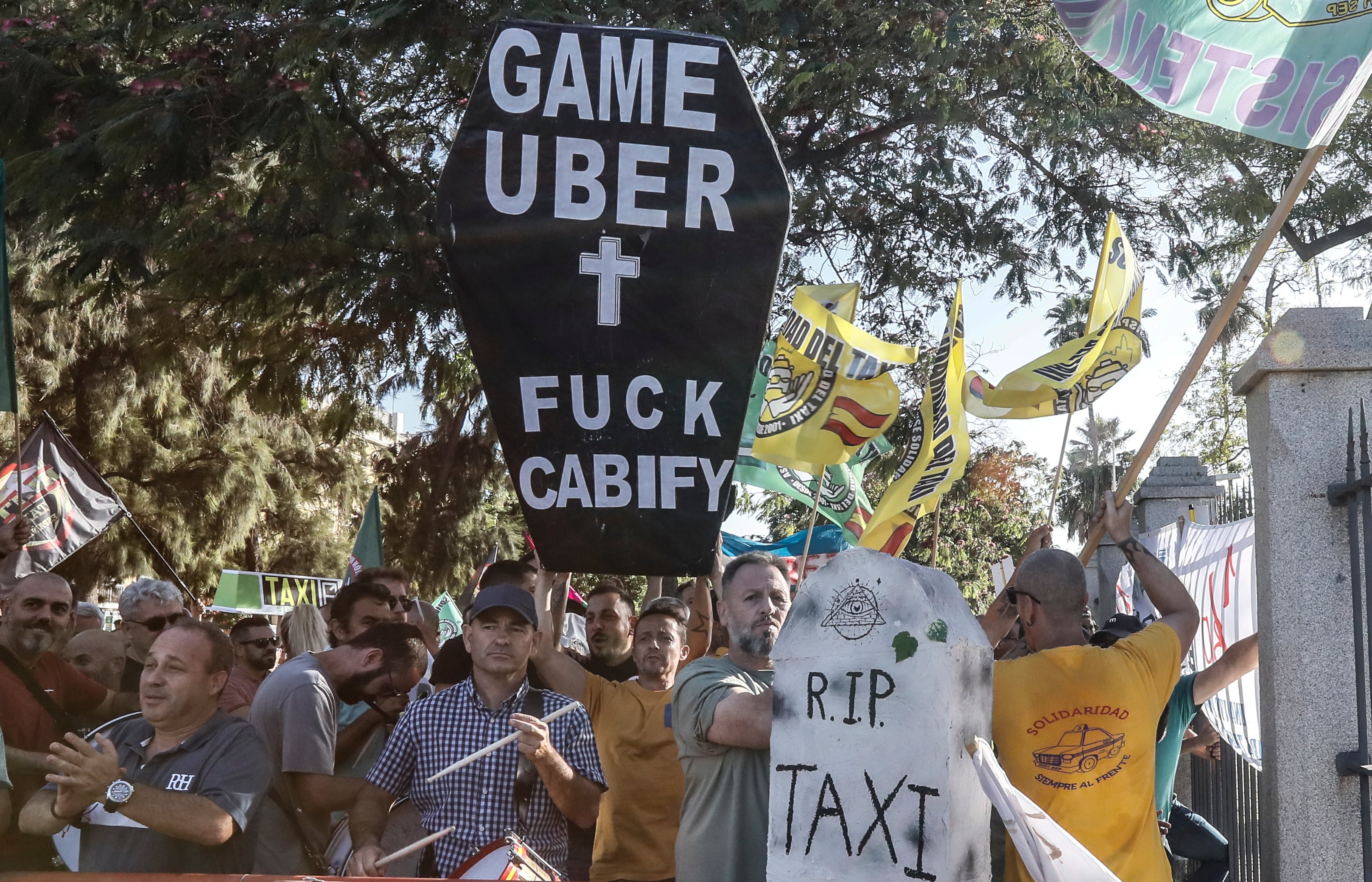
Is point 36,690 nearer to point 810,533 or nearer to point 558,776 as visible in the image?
point 558,776

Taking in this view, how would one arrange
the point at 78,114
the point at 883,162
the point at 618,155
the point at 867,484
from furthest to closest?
A: the point at 867,484 → the point at 883,162 → the point at 78,114 → the point at 618,155

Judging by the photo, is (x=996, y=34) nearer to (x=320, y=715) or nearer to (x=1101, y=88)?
(x=1101, y=88)

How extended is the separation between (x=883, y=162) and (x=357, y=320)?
14.7 ft

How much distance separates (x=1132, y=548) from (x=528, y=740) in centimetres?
197

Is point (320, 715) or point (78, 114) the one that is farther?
point (78, 114)

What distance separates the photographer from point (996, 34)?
898 centimetres

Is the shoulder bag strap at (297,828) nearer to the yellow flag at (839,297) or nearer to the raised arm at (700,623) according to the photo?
the raised arm at (700,623)

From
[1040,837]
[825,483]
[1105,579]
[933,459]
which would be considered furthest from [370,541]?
[1040,837]

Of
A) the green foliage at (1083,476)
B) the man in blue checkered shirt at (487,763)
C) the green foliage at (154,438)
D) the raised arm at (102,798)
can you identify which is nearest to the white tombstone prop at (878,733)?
the man in blue checkered shirt at (487,763)

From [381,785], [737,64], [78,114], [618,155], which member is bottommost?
[381,785]

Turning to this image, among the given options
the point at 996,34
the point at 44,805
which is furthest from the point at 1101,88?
the point at 44,805

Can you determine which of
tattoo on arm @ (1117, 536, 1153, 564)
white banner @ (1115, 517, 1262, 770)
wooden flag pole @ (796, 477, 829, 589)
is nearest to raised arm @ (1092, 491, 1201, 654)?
tattoo on arm @ (1117, 536, 1153, 564)

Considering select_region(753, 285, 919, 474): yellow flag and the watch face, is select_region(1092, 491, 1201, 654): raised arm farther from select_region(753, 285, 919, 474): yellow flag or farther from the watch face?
select_region(753, 285, 919, 474): yellow flag

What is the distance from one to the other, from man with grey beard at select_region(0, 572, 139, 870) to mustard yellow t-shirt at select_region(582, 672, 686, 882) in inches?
68.4
